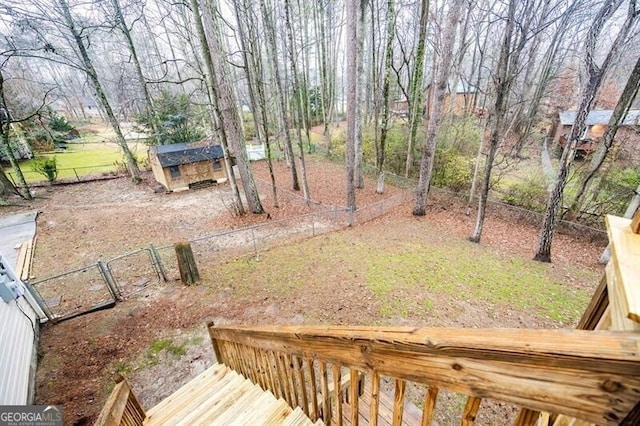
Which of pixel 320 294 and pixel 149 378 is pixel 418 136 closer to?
pixel 320 294

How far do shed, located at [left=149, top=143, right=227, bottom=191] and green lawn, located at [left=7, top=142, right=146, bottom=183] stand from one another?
1.60 metres

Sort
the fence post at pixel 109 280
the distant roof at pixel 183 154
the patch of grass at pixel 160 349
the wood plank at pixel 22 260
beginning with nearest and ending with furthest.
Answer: the patch of grass at pixel 160 349
the fence post at pixel 109 280
the wood plank at pixel 22 260
the distant roof at pixel 183 154

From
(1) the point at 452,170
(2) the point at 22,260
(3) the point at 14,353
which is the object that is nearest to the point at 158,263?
(3) the point at 14,353

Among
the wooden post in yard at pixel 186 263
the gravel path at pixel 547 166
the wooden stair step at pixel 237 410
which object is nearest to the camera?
the wooden stair step at pixel 237 410

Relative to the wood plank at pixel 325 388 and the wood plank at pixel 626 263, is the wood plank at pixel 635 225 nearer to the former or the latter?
the wood plank at pixel 626 263

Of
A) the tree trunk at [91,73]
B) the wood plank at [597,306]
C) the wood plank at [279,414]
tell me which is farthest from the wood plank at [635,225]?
the tree trunk at [91,73]

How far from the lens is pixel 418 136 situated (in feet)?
50.8

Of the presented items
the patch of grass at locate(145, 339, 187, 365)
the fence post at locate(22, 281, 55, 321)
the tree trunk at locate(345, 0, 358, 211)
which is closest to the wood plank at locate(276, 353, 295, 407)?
the patch of grass at locate(145, 339, 187, 365)

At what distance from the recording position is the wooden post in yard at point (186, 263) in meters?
6.14

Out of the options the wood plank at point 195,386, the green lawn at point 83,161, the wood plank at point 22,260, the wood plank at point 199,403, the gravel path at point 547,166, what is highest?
the wood plank at point 199,403

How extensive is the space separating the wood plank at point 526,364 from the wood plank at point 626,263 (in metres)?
0.22

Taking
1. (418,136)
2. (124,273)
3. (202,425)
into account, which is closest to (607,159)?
(418,136)

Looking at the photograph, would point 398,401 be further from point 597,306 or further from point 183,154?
point 183,154

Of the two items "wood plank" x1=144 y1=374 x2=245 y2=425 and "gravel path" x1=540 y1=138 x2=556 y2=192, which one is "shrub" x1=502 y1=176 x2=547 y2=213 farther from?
"wood plank" x1=144 y1=374 x2=245 y2=425
